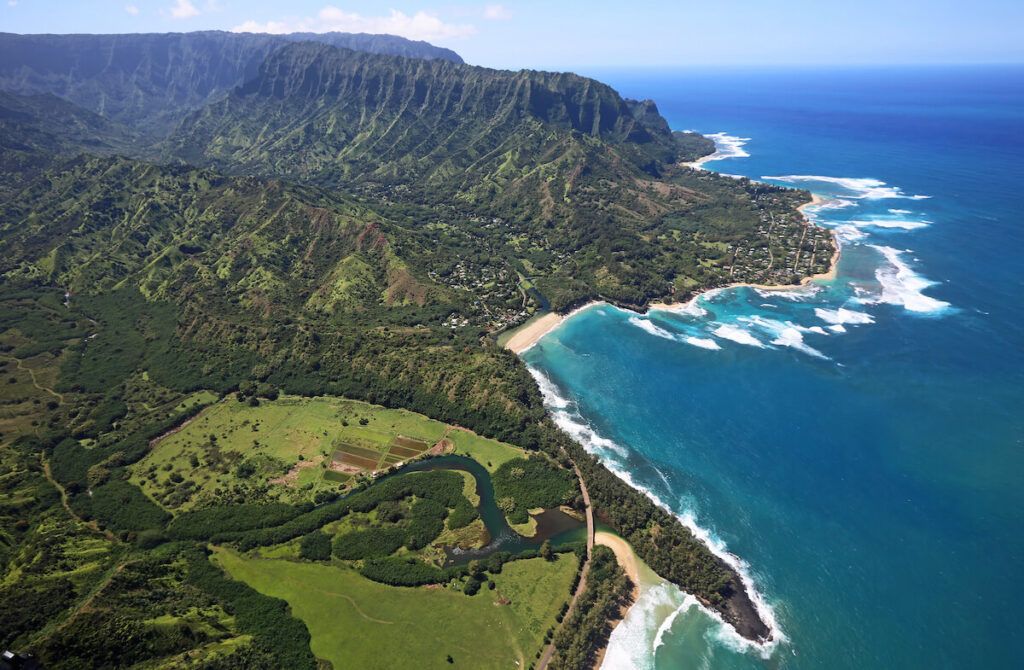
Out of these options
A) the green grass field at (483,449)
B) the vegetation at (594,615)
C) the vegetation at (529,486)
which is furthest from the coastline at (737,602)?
the green grass field at (483,449)

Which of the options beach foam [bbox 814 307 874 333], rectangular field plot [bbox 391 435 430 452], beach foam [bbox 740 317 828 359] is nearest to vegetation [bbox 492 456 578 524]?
rectangular field plot [bbox 391 435 430 452]

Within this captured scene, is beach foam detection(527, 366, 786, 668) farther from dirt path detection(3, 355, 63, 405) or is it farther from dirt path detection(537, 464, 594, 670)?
dirt path detection(3, 355, 63, 405)

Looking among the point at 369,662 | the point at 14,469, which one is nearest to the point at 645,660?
the point at 369,662

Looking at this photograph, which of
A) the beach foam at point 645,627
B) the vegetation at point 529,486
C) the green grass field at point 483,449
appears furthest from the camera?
the green grass field at point 483,449

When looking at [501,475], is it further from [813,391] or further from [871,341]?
[871,341]

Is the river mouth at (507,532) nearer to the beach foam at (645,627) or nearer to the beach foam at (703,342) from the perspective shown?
the beach foam at (645,627)

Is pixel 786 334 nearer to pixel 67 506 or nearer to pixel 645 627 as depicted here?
pixel 645 627
